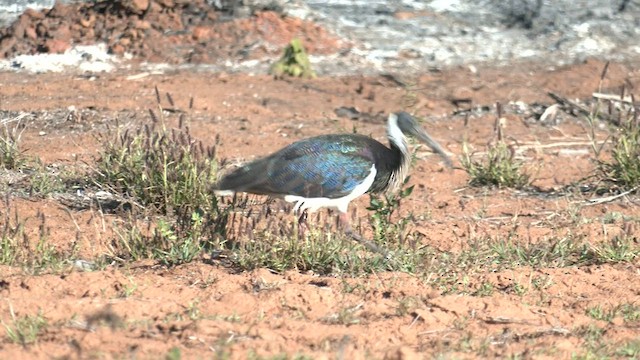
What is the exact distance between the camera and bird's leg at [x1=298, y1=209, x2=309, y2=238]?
717 cm

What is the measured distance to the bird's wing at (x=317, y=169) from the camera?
7.57 m

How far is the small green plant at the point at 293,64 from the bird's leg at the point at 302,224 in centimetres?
548

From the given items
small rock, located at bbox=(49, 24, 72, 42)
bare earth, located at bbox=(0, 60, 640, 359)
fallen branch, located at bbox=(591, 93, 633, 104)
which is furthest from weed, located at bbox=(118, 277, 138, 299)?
small rock, located at bbox=(49, 24, 72, 42)

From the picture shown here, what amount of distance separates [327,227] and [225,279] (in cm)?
76

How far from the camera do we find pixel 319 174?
7.64 metres

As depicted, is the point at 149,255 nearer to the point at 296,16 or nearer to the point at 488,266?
the point at 488,266

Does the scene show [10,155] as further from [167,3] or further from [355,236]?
[167,3]

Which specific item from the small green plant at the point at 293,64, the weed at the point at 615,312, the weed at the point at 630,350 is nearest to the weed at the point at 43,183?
the weed at the point at 615,312

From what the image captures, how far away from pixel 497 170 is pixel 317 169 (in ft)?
7.98

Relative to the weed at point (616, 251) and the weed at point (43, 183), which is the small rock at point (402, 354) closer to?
the weed at point (616, 251)

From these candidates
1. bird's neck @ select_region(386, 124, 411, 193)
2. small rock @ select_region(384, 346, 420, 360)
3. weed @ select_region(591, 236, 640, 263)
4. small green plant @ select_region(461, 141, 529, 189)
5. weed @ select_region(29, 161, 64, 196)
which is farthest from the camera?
small green plant @ select_region(461, 141, 529, 189)

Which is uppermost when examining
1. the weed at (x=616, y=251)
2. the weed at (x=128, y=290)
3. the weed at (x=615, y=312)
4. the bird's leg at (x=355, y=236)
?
the weed at (x=128, y=290)

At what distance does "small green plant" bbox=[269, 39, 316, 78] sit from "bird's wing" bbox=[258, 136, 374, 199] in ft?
17.7

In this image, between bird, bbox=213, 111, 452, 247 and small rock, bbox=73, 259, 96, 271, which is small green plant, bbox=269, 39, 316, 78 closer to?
bird, bbox=213, 111, 452, 247
